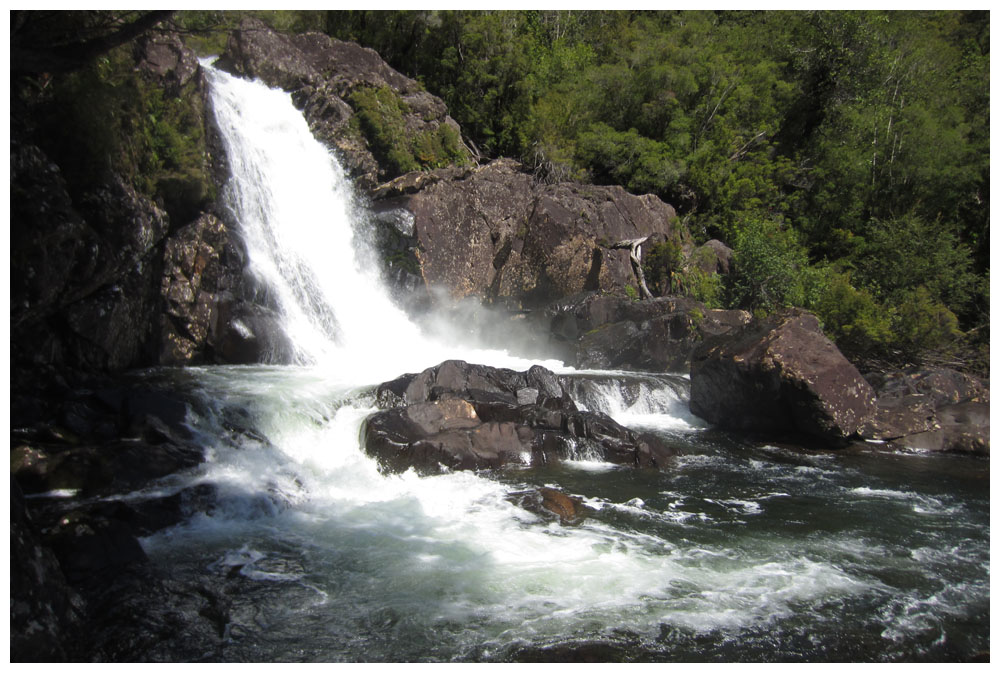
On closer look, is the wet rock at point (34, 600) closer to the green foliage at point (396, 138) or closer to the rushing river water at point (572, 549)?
Answer: the rushing river water at point (572, 549)

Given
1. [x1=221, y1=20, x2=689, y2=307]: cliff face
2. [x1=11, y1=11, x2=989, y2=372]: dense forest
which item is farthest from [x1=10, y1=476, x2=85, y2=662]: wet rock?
[x1=11, y1=11, x2=989, y2=372]: dense forest

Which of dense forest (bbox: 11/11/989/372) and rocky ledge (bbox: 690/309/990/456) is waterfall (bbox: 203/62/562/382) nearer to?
rocky ledge (bbox: 690/309/990/456)

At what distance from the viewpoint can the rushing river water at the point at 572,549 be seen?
16.7 ft

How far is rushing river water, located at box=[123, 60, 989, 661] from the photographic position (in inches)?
200

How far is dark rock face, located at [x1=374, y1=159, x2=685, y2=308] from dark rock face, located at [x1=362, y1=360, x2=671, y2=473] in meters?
7.78

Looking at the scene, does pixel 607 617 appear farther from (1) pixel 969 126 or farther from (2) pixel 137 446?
(1) pixel 969 126

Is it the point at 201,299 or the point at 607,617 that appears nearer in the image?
the point at 607,617

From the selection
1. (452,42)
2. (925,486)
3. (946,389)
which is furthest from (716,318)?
(452,42)

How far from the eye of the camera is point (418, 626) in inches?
205

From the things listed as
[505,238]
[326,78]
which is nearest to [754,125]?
[505,238]

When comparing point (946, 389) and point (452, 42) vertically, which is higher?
point (452, 42)

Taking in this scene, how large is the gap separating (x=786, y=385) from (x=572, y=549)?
608 centimetres

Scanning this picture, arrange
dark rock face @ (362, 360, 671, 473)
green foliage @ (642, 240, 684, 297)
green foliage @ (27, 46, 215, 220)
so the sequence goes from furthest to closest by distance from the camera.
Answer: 1. green foliage @ (642, 240, 684, 297)
2. dark rock face @ (362, 360, 671, 473)
3. green foliage @ (27, 46, 215, 220)

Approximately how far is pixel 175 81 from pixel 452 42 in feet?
39.3
